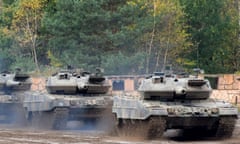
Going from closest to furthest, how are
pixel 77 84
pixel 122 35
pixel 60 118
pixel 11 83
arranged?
pixel 60 118 < pixel 77 84 < pixel 11 83 < pixel 122 35

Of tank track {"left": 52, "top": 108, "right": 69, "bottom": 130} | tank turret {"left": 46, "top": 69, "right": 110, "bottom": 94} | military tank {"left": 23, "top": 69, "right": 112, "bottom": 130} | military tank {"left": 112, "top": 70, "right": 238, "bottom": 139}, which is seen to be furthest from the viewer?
tank turret {"left": 46, "top": 69, "right": 110, "bottom": 94}

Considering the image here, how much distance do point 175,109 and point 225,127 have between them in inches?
51.8

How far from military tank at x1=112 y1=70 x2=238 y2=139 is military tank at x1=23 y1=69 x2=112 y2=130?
11.0ft

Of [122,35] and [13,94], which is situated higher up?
[122,35]

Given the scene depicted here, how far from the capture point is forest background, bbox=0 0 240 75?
4100 cm

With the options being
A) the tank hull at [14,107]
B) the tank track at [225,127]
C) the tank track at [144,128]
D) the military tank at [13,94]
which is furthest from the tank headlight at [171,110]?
the military tank at [13,94]

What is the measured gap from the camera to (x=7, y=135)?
19.2 metres

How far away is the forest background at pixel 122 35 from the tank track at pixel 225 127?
22.3 meters

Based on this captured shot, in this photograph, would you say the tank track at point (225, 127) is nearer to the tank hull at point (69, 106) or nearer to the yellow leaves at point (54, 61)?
the tank hull at point (69, 106)

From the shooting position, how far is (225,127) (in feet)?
57.4

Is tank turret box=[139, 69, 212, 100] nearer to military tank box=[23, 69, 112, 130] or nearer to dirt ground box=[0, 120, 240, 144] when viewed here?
dirt ground box=[0, 120, 240, 144]

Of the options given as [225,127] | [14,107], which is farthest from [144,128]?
[14,107]

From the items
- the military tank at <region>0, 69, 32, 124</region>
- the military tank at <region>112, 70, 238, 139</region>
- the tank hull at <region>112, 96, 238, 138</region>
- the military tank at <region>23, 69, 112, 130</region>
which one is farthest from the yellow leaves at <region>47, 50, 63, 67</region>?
the tank hull at <region>112, 96, 238, 138</region>

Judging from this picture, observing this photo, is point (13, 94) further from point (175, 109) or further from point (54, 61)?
point (54, 61)
